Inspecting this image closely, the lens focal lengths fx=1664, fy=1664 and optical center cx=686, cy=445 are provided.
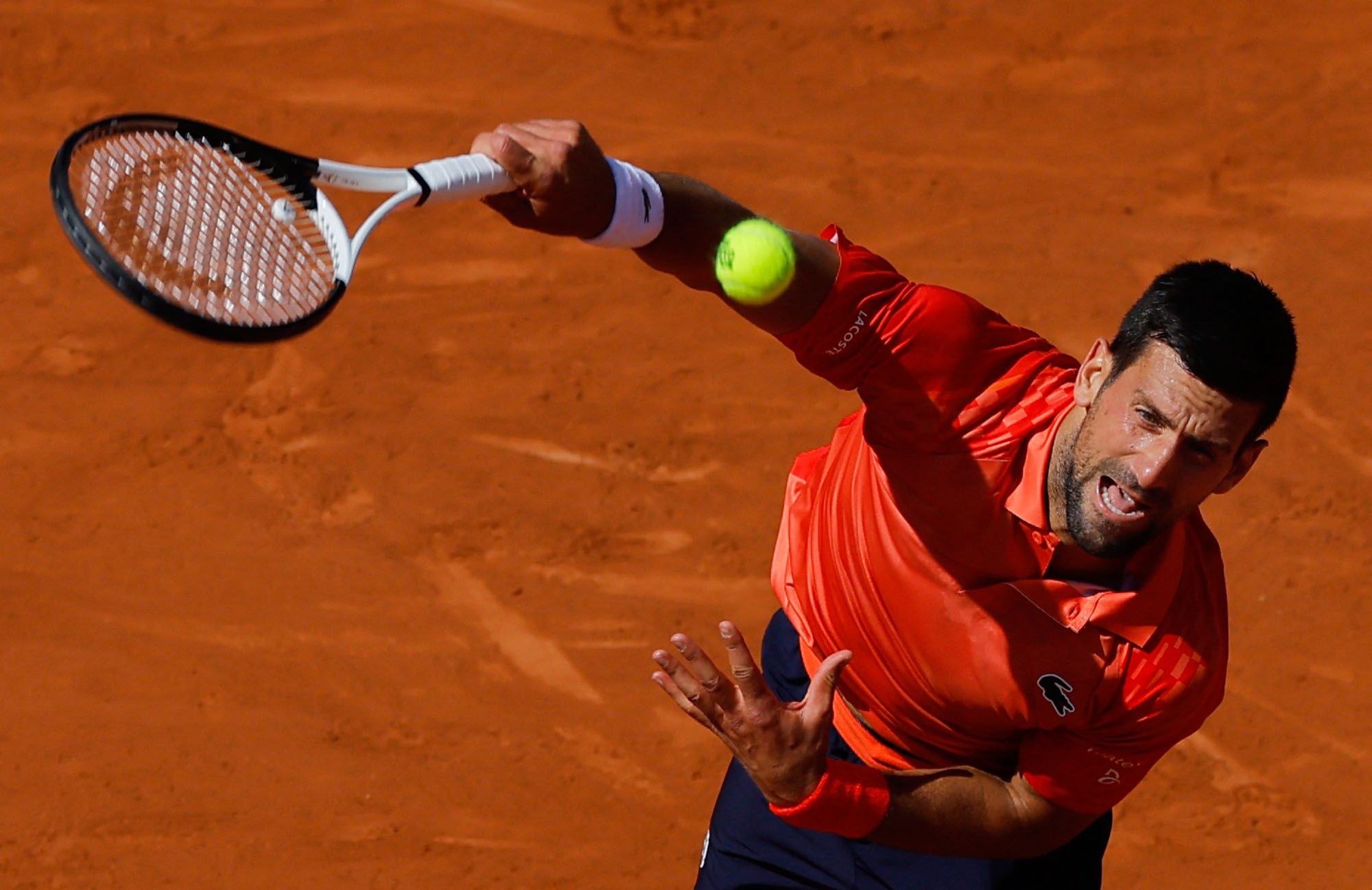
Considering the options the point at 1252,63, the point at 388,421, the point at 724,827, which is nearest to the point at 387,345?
the point at 388,421

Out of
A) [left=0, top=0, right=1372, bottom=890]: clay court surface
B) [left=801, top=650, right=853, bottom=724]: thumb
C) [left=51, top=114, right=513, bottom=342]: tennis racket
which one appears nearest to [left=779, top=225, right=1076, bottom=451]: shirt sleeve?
[left=801, top=650, right=853, bottom=724]: thumb

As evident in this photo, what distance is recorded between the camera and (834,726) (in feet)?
13.5

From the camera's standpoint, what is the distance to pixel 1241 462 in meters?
3.35

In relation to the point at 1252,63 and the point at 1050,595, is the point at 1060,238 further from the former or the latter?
the point at 1050,595

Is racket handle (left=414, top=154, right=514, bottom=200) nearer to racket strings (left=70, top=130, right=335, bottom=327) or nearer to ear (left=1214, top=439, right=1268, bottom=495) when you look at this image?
racket strings (left=70, top=130, right=335, bottom=327)

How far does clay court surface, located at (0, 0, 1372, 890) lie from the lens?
518 cm

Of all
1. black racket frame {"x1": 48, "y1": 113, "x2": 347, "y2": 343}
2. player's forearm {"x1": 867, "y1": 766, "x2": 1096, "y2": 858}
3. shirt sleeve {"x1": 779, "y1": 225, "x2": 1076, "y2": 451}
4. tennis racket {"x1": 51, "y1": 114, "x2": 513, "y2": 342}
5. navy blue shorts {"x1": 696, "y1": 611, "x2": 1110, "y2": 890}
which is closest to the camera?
black racket frame {"x1": 48, "y1": 113, "x2": 347, "y2": 343}

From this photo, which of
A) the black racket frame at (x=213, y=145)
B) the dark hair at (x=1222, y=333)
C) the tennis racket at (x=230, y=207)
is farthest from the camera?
the dark hair at (x=1222, y=333)

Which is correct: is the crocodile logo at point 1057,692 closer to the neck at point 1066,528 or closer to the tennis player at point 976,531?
the tennis player at point 976,531

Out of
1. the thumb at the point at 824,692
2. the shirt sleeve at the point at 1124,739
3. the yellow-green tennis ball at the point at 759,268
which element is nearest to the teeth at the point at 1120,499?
the shirt sleeve at the point at 1124,739

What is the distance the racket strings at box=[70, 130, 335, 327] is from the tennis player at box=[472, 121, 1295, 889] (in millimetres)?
452

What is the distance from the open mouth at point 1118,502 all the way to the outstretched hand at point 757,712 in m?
0.59

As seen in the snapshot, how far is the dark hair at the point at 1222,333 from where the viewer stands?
3.14 m

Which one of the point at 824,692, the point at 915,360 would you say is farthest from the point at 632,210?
the point at 824,692
